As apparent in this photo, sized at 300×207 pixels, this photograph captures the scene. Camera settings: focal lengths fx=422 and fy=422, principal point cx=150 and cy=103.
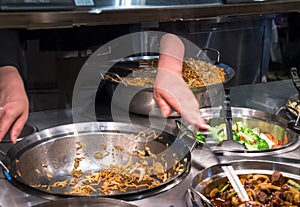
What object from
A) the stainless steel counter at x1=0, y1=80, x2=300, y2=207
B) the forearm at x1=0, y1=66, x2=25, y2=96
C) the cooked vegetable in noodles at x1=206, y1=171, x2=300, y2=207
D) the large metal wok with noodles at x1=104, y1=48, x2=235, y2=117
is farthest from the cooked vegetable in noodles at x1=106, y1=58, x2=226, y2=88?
the cooked vegetable in noodles at x1=206, y1=171, x2=300, y2=207

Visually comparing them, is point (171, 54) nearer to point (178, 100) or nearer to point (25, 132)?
point (178, 100)

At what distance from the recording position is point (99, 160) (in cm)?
140

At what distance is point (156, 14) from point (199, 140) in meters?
0.58

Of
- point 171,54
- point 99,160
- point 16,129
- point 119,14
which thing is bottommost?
point 99,160

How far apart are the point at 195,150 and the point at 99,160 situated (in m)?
0.32

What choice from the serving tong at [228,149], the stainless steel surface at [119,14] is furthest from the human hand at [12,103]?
the serving tong at [228,149]

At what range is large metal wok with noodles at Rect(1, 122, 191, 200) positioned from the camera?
1235mm

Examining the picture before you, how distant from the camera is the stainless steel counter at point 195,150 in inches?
43.6

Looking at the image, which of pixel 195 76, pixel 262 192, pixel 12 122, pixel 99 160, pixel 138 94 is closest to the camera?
pixel 262 192

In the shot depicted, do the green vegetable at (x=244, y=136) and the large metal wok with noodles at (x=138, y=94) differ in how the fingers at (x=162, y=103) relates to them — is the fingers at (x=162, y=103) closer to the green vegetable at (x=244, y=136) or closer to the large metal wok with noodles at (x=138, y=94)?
the large metal wok with noodles at (x=138, y=94)

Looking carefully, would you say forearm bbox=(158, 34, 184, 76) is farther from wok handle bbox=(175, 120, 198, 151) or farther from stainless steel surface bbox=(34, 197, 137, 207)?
stainless steel surface bbox=(34, 197, 137, 207)

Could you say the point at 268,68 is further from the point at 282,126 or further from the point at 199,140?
the point at 199,140

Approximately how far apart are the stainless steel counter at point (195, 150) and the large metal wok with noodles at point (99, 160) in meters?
0.02

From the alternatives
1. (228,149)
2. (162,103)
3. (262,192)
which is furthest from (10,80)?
(262,192)
